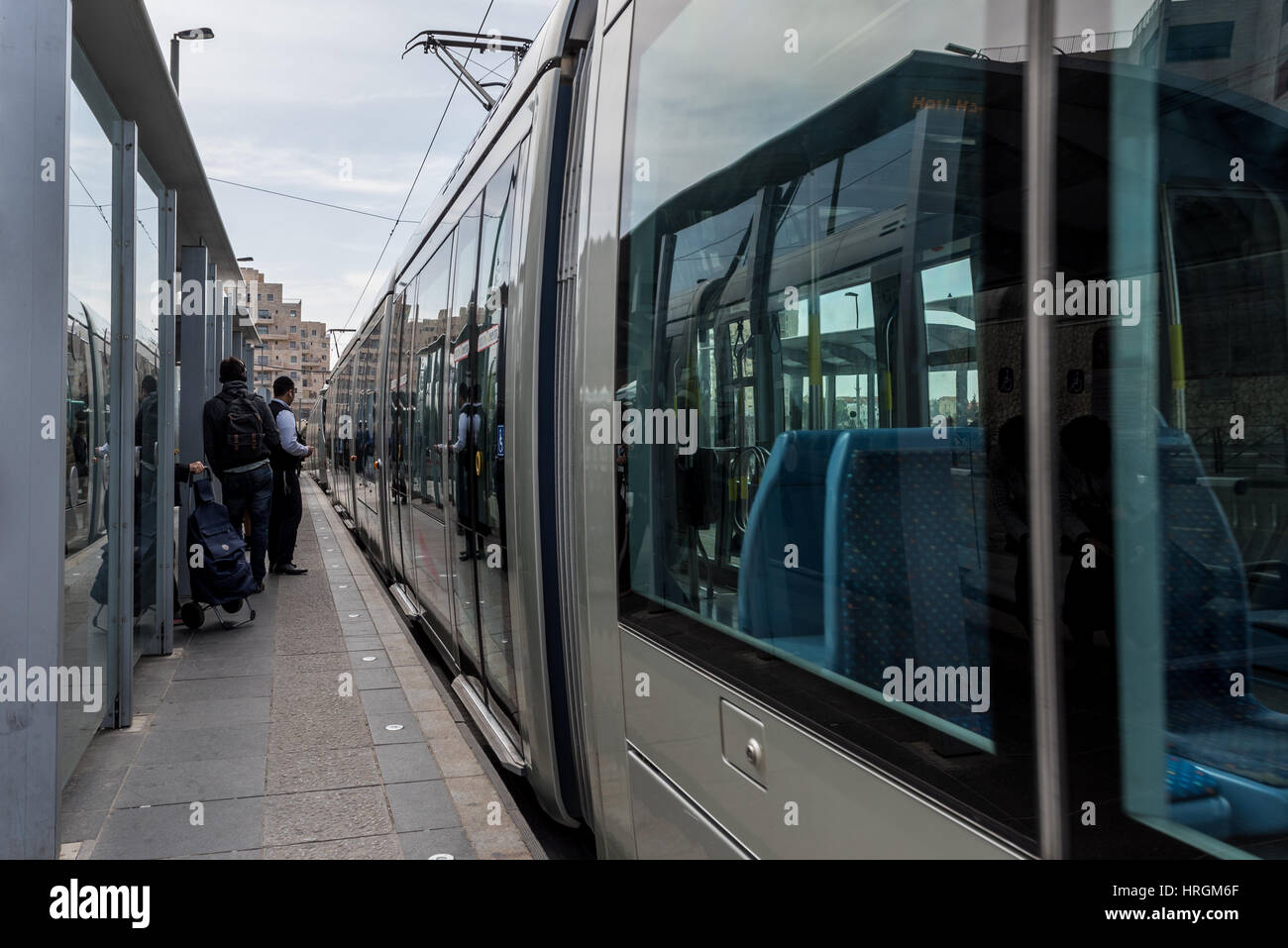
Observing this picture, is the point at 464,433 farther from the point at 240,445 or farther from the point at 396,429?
the point at 396,429

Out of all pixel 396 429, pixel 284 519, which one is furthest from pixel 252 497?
pixel 284 519

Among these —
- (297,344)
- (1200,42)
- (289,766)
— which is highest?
(297,344)

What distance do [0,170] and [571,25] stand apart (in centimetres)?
198

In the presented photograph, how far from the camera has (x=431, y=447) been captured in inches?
276

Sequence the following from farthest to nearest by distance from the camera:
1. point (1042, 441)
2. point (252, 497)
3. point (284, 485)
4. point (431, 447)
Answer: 1. point (284, 485)
2. point (252, 497)
3. point (431, 447)
4. point (1042, 441)

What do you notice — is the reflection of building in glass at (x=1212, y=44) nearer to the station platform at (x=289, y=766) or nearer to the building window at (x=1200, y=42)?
the building window at (x=1200, y=42)

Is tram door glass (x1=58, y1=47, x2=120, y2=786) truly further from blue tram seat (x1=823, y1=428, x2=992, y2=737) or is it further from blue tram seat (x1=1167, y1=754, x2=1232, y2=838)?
blue tram seat (x1=1167, y1=754, x2=1232, y2=838)

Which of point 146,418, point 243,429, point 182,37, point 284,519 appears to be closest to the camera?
point 146,418

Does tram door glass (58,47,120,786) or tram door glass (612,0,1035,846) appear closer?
tram door glass (612,0,1035,846)

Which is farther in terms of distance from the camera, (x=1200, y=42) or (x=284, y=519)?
(x=284, y=519)

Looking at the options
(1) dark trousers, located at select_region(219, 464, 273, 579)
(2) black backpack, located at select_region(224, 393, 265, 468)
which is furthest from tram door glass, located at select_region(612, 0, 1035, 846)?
(1) dark trousers, located at select_region(219, 464, 273, 579)

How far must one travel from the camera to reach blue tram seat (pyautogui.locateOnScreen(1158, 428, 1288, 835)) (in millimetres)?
1354

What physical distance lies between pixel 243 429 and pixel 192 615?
1578 millimetres

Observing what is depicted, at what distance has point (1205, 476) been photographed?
1.36 meters
